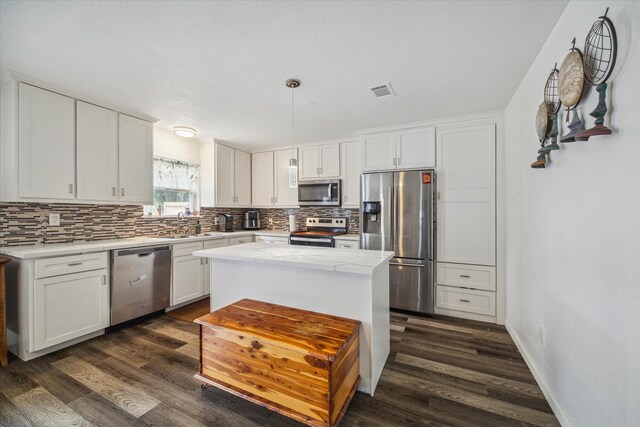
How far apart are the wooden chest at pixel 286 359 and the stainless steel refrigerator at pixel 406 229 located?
65.6 inches

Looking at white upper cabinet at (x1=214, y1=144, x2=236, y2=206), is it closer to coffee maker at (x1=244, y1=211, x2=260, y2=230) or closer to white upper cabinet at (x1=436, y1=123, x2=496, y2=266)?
coffee maker at (x1=244, y1=211, x2=260, y2=230)

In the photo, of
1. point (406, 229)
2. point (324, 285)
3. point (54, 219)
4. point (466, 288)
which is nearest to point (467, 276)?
point (466, 288)

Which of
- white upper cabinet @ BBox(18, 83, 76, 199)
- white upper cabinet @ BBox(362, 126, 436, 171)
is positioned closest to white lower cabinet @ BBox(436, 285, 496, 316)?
white upper cabinet @ BBox(362, 126, 436, 171)

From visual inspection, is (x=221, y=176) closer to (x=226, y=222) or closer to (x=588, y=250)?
(x=226, y=222)

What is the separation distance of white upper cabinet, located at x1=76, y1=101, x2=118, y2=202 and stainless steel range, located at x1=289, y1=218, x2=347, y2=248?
2.29 m

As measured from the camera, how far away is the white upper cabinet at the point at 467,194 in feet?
9.77

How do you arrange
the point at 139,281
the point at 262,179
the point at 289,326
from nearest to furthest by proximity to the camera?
the point at 289,326
the point at 139,281
the point at 262,179

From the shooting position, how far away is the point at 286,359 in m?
1.53

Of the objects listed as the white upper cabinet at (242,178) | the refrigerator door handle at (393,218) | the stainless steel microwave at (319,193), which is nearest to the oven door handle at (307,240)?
the stainless steel microwave at (319,193)

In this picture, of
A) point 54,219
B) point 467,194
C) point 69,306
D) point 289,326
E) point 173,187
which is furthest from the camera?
point 173,187

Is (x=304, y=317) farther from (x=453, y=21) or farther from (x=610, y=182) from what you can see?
(x=453, y=21)

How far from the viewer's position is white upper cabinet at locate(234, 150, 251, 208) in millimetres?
4578

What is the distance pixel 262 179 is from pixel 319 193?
123 cm

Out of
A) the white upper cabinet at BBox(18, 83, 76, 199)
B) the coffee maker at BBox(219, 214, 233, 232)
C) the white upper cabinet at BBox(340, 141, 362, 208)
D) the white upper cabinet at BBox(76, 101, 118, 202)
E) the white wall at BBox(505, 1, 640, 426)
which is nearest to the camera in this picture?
the white wall at BBox(505, 1, 640, 426)
